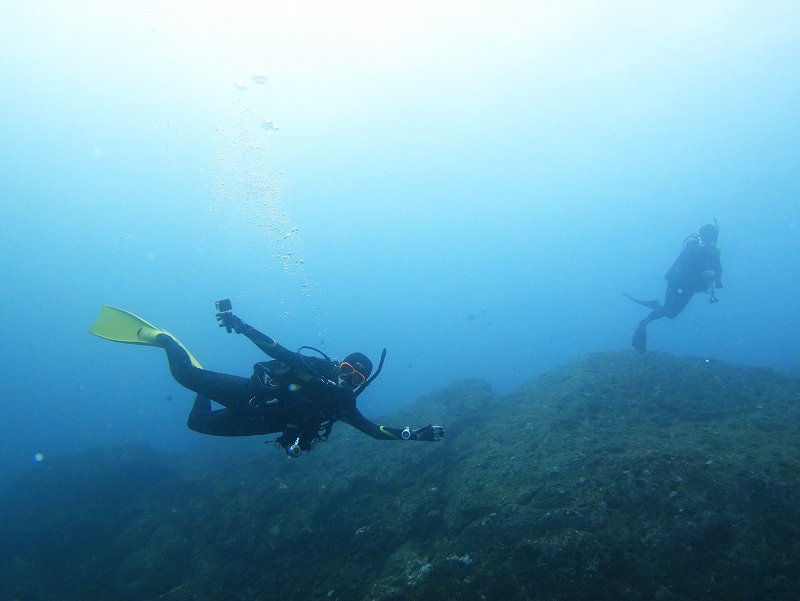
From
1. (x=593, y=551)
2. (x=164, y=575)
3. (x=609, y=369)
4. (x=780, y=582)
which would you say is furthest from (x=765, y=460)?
(x=164, y=575)

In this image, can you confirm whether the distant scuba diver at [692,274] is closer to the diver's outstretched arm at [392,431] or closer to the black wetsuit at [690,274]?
the black wetsuit at [690,274]

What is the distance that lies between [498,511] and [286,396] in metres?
3.38

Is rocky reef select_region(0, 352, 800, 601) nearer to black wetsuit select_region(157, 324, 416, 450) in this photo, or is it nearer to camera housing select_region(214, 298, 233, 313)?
black wetsuit select_region(157, 324, 416, 450)

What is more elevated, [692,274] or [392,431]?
[692,274]

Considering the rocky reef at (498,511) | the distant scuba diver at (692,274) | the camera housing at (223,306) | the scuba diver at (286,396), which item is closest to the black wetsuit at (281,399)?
the scuba diver at (286,396)

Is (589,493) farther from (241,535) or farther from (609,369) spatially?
(609,369)

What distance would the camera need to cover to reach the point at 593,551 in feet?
13.7

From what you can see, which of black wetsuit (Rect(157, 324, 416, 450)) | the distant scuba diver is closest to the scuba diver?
black wetsuit (Rect(157, 324, 416, 450))

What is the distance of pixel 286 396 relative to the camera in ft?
18.3

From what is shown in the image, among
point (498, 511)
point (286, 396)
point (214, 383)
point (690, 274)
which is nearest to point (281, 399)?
point (286, 396)

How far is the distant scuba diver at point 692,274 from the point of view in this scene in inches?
521

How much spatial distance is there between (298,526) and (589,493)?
18.0 ft

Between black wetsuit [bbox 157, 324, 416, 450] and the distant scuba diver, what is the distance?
1244 cm

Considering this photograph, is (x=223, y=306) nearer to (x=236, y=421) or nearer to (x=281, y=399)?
(x=236, y=421)
